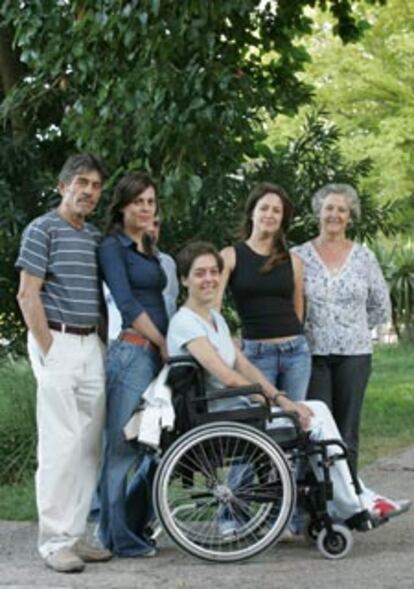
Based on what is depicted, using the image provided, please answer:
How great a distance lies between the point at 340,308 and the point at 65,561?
203cm

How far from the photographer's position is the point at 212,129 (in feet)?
33.5

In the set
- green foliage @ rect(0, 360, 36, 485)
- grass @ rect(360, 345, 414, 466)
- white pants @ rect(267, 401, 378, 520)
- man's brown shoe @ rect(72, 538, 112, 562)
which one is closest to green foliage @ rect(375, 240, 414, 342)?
grass @ rect(360, 345, 414, 466)

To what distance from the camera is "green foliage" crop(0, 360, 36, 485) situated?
33.1 ft

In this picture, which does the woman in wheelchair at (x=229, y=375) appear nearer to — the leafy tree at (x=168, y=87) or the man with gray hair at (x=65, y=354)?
the man with gray hair at (x=65, y=354)

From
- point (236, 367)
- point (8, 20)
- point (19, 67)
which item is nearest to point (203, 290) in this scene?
point (236, 367)

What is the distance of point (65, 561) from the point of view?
254 inches

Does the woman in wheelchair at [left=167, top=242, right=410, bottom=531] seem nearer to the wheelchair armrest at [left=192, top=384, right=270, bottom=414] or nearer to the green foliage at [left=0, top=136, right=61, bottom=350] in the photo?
the wheelchair armrest at [left=192, top=384, right=270, bottom=414]

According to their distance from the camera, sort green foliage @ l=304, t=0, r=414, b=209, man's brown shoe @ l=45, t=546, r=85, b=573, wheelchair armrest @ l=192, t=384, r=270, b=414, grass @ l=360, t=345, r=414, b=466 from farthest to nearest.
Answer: green foliage @ l=304, t=0, r=414, b=209
grass @ l=360, t=345, r=414, b=466
wheelchair armrest @ l=192, t=384, r=270, b=414
man's brown shoe @ l=45, t=546, r=85, b=573

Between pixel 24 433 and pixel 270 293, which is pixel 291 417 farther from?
pixel 24 433

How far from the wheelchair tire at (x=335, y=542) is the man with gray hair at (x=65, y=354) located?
3.51 feet

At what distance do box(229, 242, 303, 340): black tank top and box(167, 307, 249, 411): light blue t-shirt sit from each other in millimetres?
374

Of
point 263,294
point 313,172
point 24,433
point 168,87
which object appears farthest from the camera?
point 313,172

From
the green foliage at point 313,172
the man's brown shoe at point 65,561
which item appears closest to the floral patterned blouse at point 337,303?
the man's brown shoe at point 65,561

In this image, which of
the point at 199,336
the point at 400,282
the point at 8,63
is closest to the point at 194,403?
the point at 199,336
